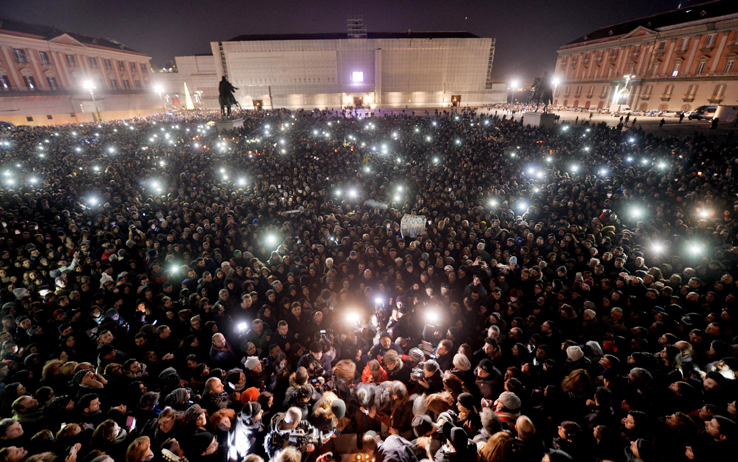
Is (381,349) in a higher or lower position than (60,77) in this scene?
lower

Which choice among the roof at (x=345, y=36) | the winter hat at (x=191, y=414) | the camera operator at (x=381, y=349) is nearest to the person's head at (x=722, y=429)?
the camera operator at (x=381, y=349)

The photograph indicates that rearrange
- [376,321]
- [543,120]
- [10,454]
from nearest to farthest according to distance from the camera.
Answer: [10,454] < [376,321] < [543,120]

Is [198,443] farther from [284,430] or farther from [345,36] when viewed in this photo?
[345,36]

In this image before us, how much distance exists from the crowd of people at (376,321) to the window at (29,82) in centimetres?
4309

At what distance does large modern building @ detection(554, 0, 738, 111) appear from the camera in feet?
111

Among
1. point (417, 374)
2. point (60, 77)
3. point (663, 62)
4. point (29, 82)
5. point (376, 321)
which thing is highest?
point (663, 62)

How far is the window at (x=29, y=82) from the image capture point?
132 feet

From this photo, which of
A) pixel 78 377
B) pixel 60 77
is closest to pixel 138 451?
pixel 78 377

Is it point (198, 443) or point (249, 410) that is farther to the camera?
point (249, 410)

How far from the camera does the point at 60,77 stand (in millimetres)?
44125

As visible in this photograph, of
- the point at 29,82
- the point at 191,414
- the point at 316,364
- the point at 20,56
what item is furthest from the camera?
the point at 29,82

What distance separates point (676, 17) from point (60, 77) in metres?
85.5

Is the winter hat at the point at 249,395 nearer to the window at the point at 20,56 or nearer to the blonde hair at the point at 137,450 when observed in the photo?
the blonde hair at the point at 137,450

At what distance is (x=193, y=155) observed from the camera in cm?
1662
